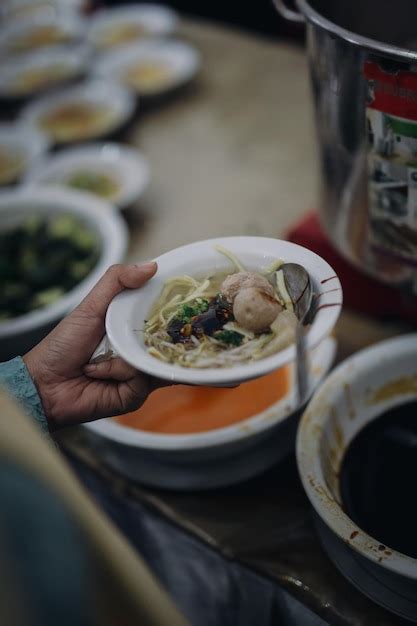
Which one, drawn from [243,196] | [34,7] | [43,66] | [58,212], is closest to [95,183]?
[58,212]

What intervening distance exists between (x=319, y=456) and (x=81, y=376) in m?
0.41

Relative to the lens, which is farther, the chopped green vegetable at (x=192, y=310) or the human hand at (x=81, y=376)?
the human hand at (x=81, y=376)

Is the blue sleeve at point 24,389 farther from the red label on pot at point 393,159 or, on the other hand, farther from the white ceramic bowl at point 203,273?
the red label on pot at point 393,159

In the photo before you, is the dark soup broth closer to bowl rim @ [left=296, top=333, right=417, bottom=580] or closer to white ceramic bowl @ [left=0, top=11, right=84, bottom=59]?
bowl rim @ [left=296, top=333, right=417, bottom=580]

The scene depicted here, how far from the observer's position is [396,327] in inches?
59.5

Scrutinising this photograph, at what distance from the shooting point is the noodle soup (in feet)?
2.38

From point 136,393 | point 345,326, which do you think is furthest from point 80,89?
point 136,393

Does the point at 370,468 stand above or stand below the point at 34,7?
below

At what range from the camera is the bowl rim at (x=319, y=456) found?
89 cm

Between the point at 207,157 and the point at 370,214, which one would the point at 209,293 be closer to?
the point at 370,214

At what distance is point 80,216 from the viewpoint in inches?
73.3

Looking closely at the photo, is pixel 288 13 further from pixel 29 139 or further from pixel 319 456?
pixel 29 139

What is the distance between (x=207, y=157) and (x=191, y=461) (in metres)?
1.37

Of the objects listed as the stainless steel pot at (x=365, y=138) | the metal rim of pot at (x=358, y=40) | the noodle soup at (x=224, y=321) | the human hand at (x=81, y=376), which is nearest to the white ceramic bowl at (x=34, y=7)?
the stainless steel pot at (x=365, y=138)
